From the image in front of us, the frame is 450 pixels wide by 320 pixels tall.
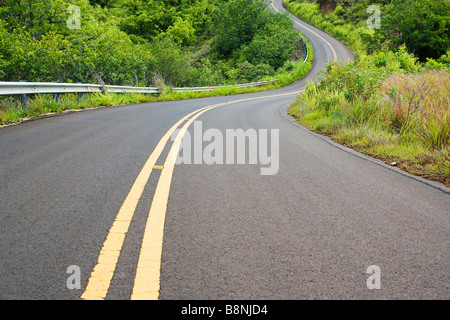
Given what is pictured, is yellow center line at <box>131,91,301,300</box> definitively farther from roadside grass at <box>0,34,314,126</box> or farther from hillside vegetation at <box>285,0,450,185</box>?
roadside grass at <box>0,34,314,126</box>

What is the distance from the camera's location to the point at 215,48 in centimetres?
4700

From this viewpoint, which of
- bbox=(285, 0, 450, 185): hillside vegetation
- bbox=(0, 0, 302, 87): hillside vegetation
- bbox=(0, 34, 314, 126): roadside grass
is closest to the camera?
bbox=(285, 0, 450, 185): hillside vegetation

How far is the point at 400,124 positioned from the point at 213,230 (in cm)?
610

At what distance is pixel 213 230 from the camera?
2570 mm

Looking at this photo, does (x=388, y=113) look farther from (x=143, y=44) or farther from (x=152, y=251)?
(x=143, y=44)

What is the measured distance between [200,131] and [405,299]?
20.5ft

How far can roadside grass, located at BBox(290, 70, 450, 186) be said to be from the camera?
16.3 feet

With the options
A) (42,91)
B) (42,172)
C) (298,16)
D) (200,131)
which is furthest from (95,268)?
(298,16)

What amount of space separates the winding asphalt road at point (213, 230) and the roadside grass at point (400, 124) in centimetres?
64

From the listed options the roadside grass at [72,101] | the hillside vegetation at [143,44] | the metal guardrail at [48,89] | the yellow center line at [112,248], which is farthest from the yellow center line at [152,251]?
the hillside vegetation at [143,44]

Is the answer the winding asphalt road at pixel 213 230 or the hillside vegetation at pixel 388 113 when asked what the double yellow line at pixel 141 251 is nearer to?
the winding asphalt road at pixel 213 230

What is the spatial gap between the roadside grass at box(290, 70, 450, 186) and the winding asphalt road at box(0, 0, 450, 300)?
64 cm

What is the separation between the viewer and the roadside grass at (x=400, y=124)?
4.98 metres

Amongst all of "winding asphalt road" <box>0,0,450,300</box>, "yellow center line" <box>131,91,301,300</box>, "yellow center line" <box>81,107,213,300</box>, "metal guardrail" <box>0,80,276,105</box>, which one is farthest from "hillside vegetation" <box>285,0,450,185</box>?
"metal guardrail" <box>0,80,276,105</box>
